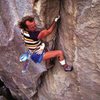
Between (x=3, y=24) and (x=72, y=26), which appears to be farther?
(x=3, y=24)

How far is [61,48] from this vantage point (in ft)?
25.6

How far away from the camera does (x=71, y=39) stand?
7.29m

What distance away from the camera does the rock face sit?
21.9 feet

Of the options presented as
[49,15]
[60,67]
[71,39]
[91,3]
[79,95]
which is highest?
[91,3]

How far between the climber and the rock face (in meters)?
0.16

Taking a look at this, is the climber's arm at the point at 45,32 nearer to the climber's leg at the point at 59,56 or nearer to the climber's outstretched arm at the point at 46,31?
the climber's outstretched arm at the point at 46,31

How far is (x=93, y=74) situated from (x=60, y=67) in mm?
1224

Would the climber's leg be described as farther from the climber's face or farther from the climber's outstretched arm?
the climber's face

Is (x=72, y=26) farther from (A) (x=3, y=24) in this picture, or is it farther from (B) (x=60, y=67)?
(A) (x=3, y=24)

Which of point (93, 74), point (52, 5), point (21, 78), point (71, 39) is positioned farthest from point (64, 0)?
point (21, 78)

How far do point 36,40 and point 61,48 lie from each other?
907 mm

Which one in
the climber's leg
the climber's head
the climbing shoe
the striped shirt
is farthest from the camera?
the climbing shoe

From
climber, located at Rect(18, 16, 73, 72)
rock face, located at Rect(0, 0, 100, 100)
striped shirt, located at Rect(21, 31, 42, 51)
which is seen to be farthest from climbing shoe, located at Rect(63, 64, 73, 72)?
striped shirt, located at Rect(21, 31, 42, 51)

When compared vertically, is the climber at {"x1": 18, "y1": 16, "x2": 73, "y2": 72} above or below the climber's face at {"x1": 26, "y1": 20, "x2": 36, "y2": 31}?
below
